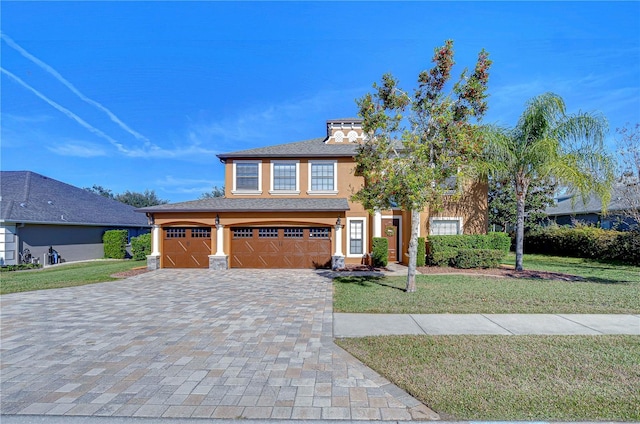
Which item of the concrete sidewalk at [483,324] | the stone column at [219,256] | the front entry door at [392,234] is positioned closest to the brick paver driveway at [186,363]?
the concrete sidewalk at [483,324]

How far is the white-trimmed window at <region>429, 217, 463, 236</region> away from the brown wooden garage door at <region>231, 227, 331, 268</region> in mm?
6203

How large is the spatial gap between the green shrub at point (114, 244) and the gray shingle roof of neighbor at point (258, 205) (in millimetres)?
9243

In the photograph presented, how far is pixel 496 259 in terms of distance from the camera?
15.2 m

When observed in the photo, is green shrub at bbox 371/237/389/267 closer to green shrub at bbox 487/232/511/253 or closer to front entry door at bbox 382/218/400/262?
front entry door at bbox 382/218/400/262

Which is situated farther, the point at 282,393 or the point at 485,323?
the point at 485,323

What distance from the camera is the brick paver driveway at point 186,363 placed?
366cm

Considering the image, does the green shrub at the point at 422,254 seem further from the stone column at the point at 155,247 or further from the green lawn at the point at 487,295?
the stone column at the point at 155,247

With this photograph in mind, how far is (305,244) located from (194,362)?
11.1 m

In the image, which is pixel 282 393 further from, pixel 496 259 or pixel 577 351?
pixel 496 259

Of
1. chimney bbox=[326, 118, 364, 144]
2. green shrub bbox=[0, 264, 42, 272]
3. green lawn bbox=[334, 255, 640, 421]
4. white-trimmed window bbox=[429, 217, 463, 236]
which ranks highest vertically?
chimney bbox=[326, 118, 364, 144]

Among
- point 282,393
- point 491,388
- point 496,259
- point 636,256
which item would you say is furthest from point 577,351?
point 636,256

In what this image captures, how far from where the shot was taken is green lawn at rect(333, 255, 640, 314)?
7805 mm

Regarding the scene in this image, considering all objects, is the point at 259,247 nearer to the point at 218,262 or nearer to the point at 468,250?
the point at 218,262

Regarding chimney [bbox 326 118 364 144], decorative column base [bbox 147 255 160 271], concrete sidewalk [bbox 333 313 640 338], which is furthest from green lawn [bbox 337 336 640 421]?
chimney [bbox 326 118 364 144]
